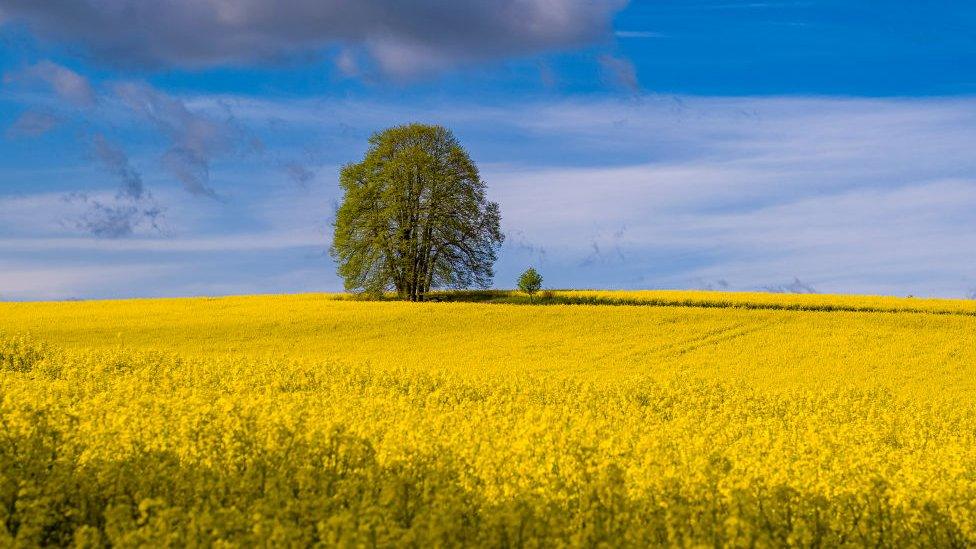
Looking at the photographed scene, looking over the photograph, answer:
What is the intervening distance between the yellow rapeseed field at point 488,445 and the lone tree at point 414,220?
61.5 feet

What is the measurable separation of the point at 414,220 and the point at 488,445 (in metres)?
44.6

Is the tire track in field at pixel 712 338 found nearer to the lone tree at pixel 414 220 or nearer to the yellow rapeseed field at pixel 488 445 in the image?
the yellow rapeseed field at pixel 488 445

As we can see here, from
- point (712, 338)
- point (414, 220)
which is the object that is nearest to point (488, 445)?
point (712, 338)

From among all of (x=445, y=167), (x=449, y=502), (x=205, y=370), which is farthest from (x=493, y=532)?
(x=445, y=167)

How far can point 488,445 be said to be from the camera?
11227mm

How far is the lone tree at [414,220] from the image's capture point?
2148 inches

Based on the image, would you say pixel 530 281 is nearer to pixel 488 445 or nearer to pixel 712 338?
pixel 712 338

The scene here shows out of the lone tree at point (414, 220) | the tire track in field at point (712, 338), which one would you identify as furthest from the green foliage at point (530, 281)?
the tire track in field at point (712, 338)

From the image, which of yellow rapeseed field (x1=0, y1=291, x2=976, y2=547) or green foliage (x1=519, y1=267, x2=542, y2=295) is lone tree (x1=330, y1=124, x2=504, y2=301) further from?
yellow rapeseed field (x1=0, y1=291, x2=976, y2=547)

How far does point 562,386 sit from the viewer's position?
74.6 feet

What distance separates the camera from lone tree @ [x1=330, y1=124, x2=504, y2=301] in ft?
179

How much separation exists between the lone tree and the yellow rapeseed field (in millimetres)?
18740

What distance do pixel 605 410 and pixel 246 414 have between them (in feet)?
32.5

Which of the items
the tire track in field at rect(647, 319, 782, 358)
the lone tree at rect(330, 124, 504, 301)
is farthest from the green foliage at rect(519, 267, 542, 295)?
the tire track in field at rect(647, 319, 782, 358)
